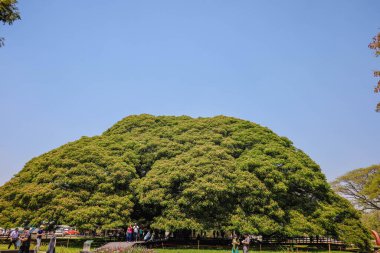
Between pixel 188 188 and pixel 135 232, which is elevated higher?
pixel 188 188

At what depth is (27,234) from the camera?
13.5 metres

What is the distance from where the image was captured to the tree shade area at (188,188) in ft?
81.9

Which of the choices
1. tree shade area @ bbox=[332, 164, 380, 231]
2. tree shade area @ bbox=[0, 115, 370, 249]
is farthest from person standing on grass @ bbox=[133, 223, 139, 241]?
tree shade area @ bbox=[332, 164, 380, 231]

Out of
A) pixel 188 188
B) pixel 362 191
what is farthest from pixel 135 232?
pixel 362 191

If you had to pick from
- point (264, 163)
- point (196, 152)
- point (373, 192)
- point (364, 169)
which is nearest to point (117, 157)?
point (196, 152)

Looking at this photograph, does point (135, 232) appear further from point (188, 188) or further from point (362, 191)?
point (362, 191)

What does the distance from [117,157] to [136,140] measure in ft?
13.2

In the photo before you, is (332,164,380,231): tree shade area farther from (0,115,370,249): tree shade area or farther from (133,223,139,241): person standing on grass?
(133,223,139,241): person standing on grass

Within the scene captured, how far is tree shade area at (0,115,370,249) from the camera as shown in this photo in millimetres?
24969

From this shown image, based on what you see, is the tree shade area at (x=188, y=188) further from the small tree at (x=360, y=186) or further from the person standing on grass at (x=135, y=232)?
the small tree at (x=360, y=186)

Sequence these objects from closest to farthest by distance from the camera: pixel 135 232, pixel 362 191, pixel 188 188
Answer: pixel 135 232, pixel 188 188, pixel 362 191

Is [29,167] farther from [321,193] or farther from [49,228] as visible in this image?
[321,193]

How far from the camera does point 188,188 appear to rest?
25250 mm

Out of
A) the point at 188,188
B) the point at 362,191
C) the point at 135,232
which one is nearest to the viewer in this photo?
the point at 135,232
